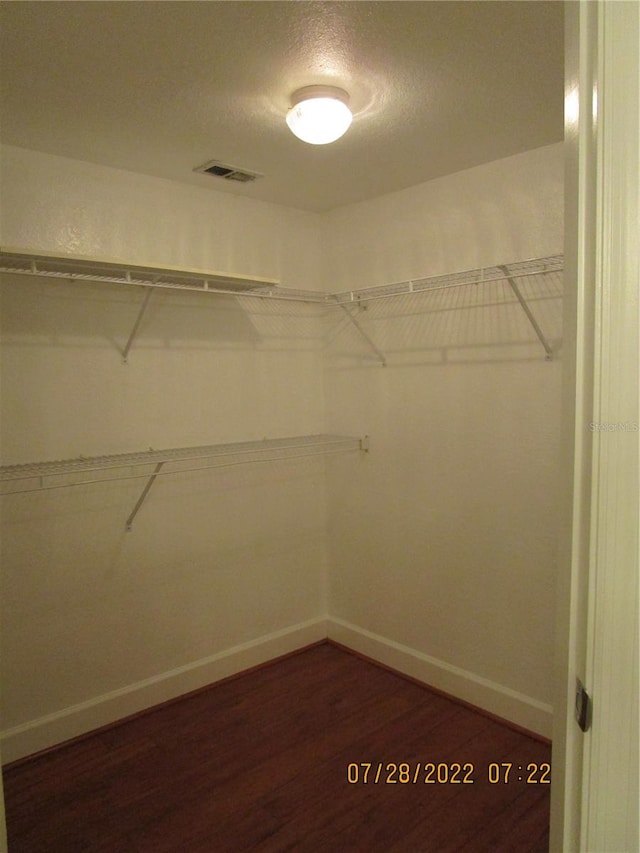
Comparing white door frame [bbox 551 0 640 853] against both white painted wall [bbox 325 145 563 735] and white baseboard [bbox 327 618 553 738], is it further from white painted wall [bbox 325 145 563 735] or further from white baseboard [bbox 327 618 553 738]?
white baseboard [bbox 327 618 553 738]

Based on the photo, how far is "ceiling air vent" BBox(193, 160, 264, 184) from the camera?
97.4 inches

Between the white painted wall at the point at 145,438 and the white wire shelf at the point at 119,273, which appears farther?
the white painted wall at the point at 145,438

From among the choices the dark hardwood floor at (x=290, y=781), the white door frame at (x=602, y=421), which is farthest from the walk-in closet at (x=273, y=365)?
the white door frame at (x=602, y=421)

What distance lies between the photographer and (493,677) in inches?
104

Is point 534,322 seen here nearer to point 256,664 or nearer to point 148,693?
point 256,664

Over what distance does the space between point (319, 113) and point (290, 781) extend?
7.82 feet

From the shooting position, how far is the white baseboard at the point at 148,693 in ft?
7.75

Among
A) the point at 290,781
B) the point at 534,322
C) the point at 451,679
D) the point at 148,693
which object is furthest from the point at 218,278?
the point at 451,679

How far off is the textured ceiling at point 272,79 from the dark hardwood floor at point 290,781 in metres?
2.44

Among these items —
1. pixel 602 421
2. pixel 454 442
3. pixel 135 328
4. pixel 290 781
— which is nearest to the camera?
pixel 602 421

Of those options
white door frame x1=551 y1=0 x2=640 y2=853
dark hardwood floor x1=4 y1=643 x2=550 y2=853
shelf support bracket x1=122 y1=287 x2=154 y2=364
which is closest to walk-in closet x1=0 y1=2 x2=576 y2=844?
shelf support bracket x1=122 y1=287 x2=154 y2=364

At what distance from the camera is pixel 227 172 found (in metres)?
2.58

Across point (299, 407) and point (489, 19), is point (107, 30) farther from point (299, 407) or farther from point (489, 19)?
point (299, 407)

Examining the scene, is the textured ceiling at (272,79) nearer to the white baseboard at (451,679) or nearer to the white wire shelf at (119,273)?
the white wire shelf at (119,273)
